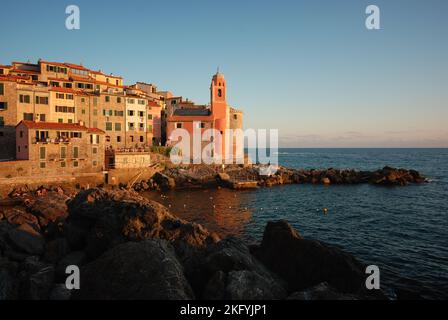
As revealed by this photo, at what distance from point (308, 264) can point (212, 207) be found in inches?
1087

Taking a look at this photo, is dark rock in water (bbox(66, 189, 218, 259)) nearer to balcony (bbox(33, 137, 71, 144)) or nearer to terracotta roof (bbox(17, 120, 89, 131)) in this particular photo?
balcony (bbox(33, 137, 71, 144))

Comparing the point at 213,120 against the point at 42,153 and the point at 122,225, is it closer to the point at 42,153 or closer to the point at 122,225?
the point at 42,153

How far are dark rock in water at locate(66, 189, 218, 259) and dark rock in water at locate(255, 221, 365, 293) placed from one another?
4.18 meters

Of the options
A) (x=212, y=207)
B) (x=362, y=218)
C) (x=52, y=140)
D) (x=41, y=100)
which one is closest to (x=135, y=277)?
(x=212, y=207)

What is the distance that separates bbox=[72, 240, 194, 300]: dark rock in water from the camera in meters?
10.4

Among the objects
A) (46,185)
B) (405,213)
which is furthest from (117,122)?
(405,213)

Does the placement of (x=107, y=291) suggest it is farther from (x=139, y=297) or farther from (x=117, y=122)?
(x=117, y=122)

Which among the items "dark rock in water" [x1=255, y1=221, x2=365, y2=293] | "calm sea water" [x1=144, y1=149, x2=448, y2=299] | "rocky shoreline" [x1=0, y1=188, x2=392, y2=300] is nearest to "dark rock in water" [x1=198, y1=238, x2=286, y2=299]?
"rocky shoreline" [x1=0, y1=188, x2=392, y2=300]

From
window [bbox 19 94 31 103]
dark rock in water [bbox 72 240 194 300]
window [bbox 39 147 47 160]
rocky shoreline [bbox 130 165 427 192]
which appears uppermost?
window [bbox 19 94 31 103]

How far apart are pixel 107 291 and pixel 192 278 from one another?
366 cm

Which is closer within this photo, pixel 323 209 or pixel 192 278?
pixel 192 278

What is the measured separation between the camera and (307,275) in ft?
49.1

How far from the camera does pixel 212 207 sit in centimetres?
4222

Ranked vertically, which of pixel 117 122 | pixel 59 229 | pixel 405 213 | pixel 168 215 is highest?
pixel 117 122
